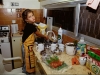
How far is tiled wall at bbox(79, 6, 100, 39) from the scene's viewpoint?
3.94ft

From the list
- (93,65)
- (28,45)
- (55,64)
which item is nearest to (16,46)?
(28,45)

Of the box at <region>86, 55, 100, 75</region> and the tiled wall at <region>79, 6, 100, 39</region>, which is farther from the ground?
the tiled wall at <region>79, 6, 100, 39</region>

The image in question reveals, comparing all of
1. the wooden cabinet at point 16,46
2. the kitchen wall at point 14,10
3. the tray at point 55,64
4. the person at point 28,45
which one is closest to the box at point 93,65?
the tray at point 55,64

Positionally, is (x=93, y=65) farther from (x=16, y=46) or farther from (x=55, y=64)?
(x=16, y=46)

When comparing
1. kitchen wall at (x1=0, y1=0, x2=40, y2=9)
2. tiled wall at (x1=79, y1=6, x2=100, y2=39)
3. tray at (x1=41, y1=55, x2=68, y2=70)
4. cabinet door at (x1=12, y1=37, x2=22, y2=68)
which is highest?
kitchen wall at (x1=0, y1=0, x2=40, y2=9)

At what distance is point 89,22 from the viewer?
1.32m

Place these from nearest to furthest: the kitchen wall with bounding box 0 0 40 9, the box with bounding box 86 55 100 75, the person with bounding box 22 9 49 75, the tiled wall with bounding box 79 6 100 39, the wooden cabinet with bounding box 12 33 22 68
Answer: the box with bounding box 86 55 100 75
the tiled wall with bounding box 79 6 100 39
the person with bounding box 22 9 49 75
the wooden cabinet with bounding box 12 33 22 68
the kitchen wall with bounding box 0 0 40 9

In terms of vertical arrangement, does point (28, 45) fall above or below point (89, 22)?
below

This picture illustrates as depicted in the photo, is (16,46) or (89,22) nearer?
(89,22)

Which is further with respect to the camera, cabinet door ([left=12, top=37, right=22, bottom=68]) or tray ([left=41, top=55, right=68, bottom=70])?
cabinet door ([left=12, top=37, right=22, bottom=68])

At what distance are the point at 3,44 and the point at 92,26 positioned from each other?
193 cm

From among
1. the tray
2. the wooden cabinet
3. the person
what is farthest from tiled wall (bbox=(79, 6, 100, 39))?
the wooden cabinet

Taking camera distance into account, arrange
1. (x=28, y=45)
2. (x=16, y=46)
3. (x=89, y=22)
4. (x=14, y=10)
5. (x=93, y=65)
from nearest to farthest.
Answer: (x=93, y=65) < (x=89, y=22) < (x=28, y=45) < (x=16, y=46) < (x=14, y=10)

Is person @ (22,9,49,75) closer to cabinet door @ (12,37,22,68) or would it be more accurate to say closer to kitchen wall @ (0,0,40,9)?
cabinet door @ (12,37,22,68)
